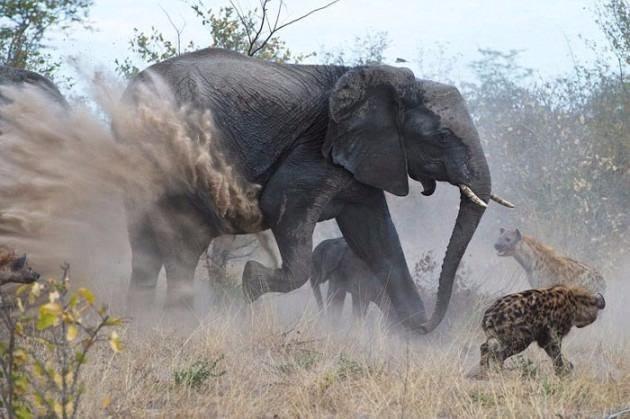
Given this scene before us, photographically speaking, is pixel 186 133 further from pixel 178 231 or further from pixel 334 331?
pixel 334 331

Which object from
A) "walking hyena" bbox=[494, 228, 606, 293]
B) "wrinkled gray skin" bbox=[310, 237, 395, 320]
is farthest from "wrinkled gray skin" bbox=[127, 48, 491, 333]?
"walking hyena" bbox=[494, 228, 606, 293]

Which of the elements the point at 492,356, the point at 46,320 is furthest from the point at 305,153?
the point at 46,320

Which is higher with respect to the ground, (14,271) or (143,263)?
(143,263)

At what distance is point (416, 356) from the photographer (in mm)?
8648

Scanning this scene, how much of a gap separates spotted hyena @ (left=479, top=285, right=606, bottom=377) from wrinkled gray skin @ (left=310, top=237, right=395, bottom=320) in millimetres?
3259

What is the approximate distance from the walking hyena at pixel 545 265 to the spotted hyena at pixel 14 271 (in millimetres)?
5967

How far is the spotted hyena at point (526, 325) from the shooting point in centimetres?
763

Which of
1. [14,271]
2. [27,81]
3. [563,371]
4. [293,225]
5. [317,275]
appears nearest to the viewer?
[14,271]

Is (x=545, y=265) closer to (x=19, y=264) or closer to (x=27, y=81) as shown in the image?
(x=27, y=81)

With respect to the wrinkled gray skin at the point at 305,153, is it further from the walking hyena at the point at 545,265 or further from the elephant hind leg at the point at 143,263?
the walking hyena at the point at 545,265

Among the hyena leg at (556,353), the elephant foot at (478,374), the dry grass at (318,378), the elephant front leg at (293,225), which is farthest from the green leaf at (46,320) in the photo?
the elephant front leg at (293,225)

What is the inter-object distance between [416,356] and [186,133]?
119 inches

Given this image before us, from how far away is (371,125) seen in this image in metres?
10.4

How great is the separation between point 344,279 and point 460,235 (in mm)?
1898
